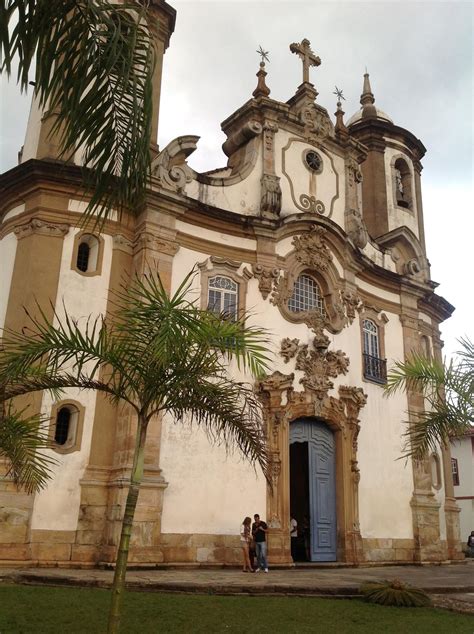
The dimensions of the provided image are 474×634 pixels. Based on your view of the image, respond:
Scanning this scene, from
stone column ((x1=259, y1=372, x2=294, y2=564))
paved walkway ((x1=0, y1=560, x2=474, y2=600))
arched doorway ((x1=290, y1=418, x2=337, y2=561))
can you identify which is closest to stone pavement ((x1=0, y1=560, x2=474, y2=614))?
paved walkway ((x1=0, y1=560, x2=474, y2=600))

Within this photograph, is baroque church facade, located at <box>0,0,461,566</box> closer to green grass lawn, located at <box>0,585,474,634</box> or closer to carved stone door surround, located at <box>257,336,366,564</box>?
carved stone door surround, located at <box>257,336,366,564</box>

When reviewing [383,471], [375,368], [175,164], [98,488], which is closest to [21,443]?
[98,488]

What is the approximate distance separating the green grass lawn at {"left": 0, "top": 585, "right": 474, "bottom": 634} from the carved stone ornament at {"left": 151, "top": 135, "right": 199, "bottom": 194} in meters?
9.64

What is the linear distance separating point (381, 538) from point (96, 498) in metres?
8.10

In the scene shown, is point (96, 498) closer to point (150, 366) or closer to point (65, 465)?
point (65, 465)

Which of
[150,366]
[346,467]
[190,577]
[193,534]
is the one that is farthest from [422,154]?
[150,366]

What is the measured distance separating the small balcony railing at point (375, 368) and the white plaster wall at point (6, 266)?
9684 millimetres

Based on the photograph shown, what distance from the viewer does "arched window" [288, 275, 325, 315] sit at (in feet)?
58.0

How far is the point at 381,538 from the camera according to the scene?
17625mm

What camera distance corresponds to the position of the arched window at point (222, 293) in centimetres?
1627

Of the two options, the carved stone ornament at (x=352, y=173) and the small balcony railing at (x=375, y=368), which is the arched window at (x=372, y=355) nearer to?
the small balcony railing at (x=375, y=368)

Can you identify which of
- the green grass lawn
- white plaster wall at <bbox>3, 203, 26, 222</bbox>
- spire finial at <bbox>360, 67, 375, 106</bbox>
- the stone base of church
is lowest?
the green grass lawn

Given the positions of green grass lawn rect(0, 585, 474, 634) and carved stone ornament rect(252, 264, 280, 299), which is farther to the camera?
carved stone ornament rect(252, 264, 280, 299)

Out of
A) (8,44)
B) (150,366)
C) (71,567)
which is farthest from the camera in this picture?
(71,567)
